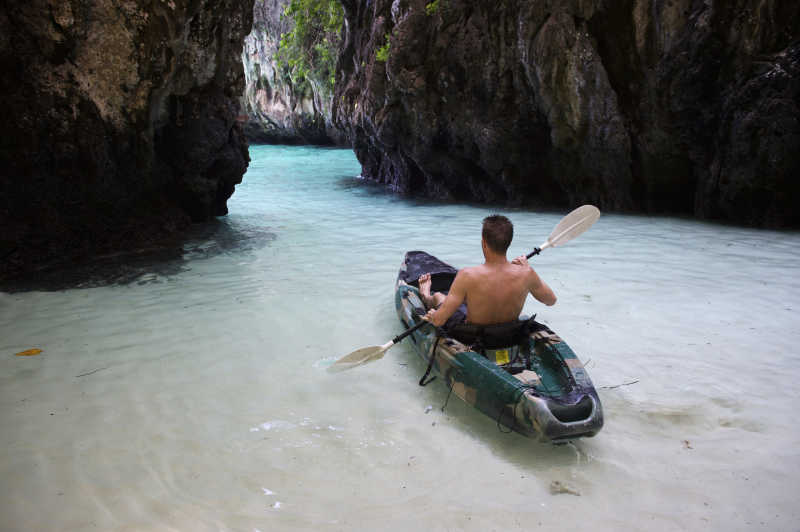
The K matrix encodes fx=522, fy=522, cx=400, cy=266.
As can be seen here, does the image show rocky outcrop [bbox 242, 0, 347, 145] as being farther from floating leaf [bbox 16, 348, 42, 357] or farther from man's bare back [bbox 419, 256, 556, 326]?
man's bare back [bbox 419, 256, 556, 326]

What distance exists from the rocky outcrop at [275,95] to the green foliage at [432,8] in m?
16.3

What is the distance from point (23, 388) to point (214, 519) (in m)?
2.00

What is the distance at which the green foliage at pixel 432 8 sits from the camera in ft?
32.7

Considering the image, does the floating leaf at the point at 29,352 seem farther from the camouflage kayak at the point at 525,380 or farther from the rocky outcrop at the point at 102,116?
the camouflage kayak at the point at 525,380

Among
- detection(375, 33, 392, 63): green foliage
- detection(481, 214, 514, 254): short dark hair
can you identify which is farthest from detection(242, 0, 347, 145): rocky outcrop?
detection(481, 214, 514, 254): short dark hair

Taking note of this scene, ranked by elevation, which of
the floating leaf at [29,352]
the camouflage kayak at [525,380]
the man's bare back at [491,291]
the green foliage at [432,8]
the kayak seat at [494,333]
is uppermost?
the green foliage at [432,8]

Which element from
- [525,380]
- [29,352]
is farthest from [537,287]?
[29,352]

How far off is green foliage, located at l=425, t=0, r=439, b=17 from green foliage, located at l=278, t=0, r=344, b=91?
480cm

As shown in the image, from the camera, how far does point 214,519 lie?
7.80 ft

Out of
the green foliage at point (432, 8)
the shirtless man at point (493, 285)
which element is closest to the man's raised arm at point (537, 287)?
the shirtless man at point (493, 285)

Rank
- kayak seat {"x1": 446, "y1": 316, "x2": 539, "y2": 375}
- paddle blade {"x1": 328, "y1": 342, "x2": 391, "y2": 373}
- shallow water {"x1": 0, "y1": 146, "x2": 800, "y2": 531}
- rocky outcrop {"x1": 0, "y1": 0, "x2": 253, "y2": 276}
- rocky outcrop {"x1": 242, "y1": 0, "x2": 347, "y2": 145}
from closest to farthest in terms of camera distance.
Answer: shallow water {"x1": 0, "y1": 146, "x2": 800, "y2": 531} → kayak seat {"x1": 446, "y1": 316, "x2": 539, "y2": 375} → paddle blade {"x1": 328, "y1": 342, "x2": 391, "y2": 373} → rocky outcrop {"x1": 0, "y1": 0, "x2": 253, "y2": 276} → rocky outcrop {"x1": 242, "y1": 0, "x2": 347, "y2": 145}

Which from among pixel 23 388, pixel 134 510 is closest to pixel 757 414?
pixel 134 510

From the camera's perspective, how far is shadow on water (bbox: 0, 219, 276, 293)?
5.62m

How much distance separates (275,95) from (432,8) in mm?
21159
